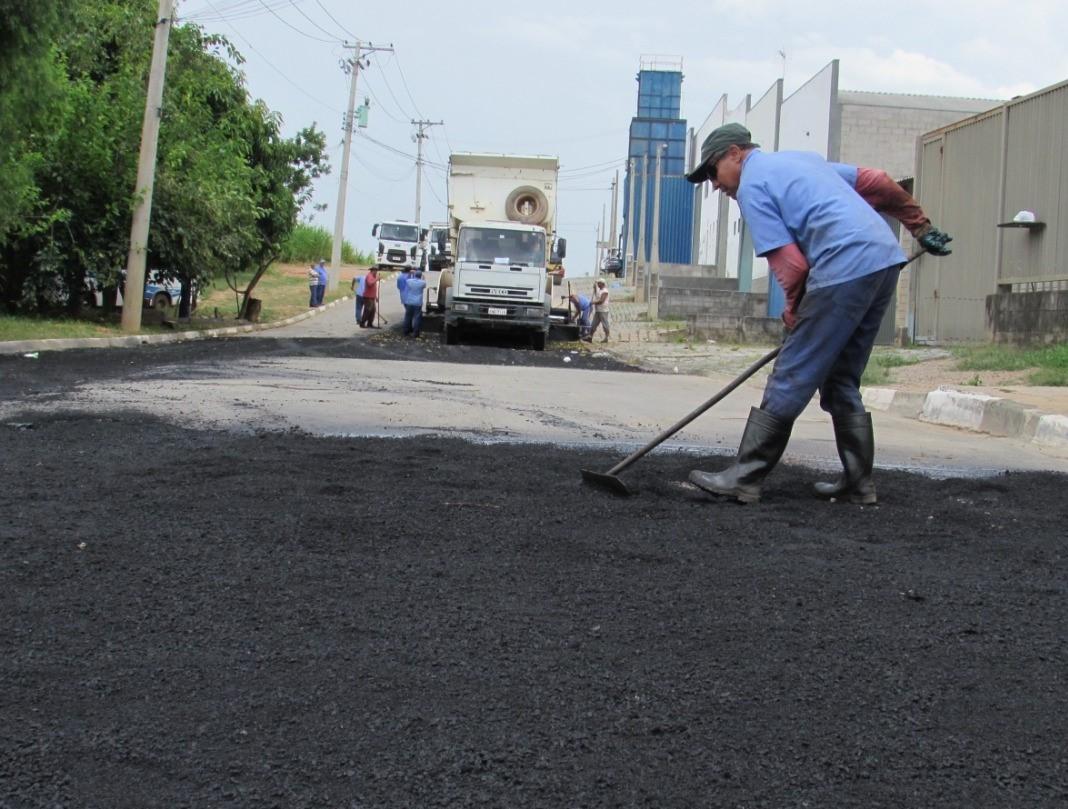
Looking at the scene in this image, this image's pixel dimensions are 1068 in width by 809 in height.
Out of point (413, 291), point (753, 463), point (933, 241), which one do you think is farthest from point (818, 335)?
point (413, 291)

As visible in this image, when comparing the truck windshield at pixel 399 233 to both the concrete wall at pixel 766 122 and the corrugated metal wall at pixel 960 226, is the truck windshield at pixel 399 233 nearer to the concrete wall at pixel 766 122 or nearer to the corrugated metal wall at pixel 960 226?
the concrete wall at pixel 766 122

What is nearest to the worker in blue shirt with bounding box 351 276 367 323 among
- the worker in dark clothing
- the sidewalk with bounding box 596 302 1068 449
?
the worker in dark clothing

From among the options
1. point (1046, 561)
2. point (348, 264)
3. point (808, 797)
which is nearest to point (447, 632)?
point (808, 797)

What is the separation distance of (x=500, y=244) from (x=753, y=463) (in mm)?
18250

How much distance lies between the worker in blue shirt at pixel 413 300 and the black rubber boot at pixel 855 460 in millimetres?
19515

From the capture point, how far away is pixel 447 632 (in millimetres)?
3092

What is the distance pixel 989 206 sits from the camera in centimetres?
1906

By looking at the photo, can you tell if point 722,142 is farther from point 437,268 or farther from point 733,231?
point 733,231

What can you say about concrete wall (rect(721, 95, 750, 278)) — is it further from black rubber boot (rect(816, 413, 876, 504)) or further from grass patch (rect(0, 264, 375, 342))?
black rubber boot (rect(816, 413, 876, 504))

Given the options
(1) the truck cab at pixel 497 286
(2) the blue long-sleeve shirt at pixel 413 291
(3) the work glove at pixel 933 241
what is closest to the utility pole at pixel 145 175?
(2) the blue long-sleeve shirt at pixel 413 291

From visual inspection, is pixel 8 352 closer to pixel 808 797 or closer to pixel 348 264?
pixel 808 797

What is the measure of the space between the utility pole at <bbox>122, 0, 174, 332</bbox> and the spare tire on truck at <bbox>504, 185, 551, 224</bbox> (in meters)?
7.30

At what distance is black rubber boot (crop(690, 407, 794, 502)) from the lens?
199 inches

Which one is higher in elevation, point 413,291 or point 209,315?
point 413,291
